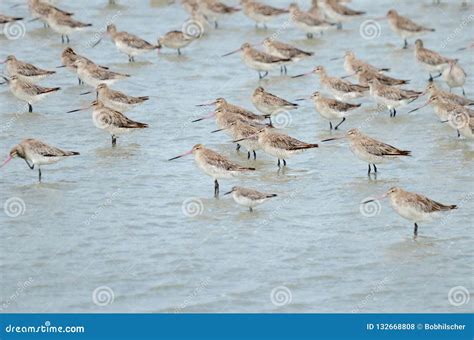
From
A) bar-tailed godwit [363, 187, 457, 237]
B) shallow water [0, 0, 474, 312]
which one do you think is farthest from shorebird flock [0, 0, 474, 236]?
shallow water [0, 0, 474, 312]

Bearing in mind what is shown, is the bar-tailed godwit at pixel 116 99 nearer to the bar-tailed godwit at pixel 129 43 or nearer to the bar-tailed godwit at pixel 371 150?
the bar-tailed godwit at pixel 129 43

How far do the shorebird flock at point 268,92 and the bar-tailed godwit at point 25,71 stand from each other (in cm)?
2

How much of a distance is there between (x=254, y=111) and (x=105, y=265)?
7.02 metres

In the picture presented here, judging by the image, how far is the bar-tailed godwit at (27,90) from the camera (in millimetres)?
17734

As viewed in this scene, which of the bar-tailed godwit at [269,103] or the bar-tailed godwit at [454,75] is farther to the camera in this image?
the bar-tailed godwit at [454,75]

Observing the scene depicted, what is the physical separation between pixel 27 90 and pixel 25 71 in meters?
1.18

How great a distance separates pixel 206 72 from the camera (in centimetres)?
2053

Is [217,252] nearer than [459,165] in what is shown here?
Yes

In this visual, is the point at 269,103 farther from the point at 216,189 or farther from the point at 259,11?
the point at 259,11

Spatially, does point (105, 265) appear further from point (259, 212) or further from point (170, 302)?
point (259, 212)

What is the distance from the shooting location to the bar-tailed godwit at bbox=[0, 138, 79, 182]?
47.5 feet

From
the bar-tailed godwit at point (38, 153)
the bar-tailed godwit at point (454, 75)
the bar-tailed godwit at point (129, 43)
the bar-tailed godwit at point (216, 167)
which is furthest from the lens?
the bar-tailed godwit at point (129, 43)

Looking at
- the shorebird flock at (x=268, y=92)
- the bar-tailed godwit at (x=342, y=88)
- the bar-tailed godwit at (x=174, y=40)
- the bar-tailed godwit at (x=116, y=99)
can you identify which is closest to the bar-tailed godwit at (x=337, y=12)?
the shorebird flock at (x=268, y=92)

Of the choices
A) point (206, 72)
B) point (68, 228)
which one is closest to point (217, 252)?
point (68, 228)
